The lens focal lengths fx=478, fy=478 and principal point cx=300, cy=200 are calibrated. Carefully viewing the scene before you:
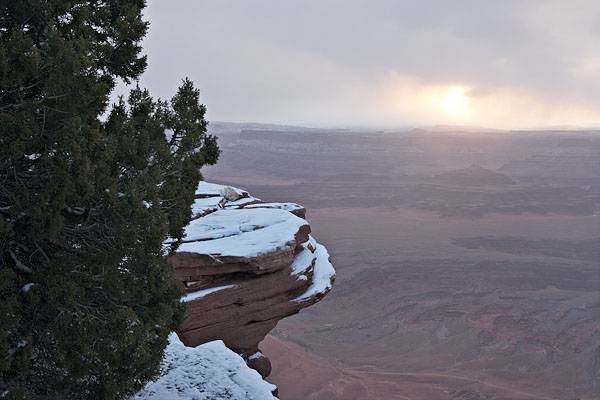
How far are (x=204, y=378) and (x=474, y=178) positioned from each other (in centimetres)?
8103

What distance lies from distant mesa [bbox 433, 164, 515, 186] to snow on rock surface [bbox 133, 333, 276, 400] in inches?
3016

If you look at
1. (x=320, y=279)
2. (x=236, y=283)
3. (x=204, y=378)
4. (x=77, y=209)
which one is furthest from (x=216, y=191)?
(x=77, y=209)

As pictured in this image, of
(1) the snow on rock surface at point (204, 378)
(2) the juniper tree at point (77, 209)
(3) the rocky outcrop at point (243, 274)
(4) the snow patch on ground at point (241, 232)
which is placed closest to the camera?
(2) the juniper tree at point (77, 209)

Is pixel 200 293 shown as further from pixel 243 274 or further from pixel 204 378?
pixel 204 378

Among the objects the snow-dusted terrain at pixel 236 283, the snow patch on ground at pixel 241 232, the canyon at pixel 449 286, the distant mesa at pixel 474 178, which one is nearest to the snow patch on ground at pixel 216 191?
the snow-dusted terrain at pixel 236 283

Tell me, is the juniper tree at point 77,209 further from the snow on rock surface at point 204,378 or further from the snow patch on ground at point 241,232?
the snow patch on ground at point 241,232

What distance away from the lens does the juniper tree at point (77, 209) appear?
4.69 metres

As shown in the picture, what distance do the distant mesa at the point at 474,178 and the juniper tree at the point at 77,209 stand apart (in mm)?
80224

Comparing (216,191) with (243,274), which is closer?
(243,274)

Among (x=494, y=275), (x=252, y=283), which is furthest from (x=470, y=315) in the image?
(x=252, y=283)

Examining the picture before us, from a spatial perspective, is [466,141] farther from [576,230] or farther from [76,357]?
[76,357]

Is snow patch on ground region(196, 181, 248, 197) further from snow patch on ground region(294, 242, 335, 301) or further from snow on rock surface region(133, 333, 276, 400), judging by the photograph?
snow on rock surface region(133, 333, 276, 400)

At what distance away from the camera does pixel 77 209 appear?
530cm

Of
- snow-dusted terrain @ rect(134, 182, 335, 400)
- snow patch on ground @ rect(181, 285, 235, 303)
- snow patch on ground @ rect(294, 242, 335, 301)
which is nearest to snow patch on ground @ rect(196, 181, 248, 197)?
snow-dusted terrain @ rect(134, 182, 335, 400)
